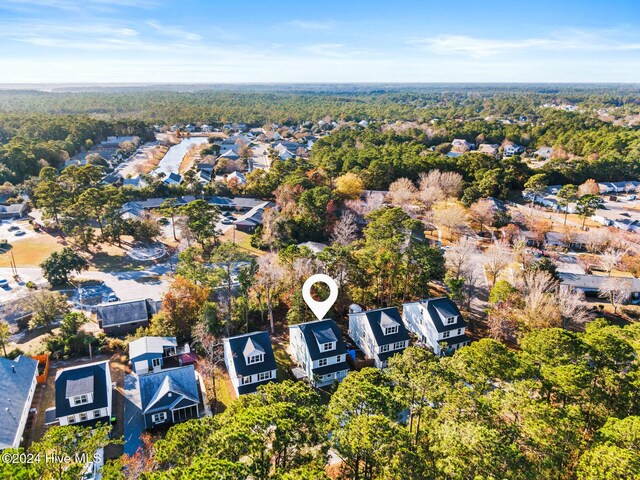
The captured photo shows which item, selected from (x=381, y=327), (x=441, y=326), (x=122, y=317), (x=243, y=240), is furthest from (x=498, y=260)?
(x=122, y=317)

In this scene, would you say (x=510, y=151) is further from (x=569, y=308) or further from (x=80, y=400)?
(x=80, y=400)

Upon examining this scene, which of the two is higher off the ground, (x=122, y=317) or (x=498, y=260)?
(x=498, y=260)

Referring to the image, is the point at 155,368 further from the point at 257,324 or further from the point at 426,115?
the point at 426,115

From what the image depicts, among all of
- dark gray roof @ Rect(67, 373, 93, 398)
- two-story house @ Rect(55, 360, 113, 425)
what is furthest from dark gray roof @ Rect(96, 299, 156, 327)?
dark gray roof @ Rect(67, 373, 93, 398)

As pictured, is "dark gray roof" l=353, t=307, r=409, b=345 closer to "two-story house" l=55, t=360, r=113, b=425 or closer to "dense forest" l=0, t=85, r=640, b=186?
"two-story house" l=55, t=360, r=113, b=425

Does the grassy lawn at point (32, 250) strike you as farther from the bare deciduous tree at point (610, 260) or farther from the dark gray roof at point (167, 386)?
the bare deciduous tree at point (610, 260)
